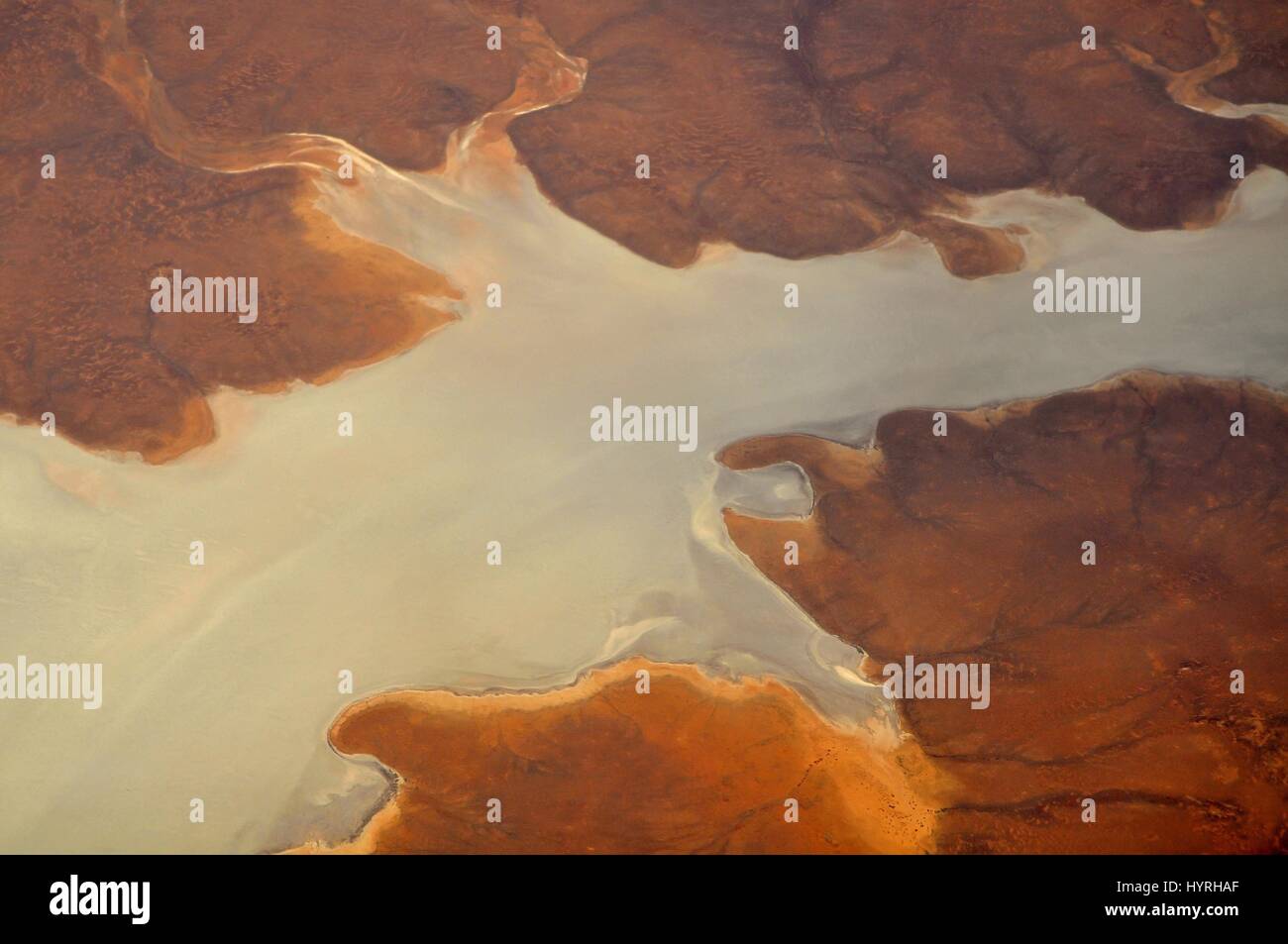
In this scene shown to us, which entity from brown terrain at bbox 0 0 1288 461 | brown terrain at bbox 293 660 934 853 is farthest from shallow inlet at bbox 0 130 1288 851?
brown terrain at bbox 0 0 1288 461

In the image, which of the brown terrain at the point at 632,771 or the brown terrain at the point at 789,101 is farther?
the brown terrain at the point at 789,101

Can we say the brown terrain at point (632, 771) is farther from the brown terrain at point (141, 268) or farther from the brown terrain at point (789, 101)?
the brown terrain at point (789, 101)

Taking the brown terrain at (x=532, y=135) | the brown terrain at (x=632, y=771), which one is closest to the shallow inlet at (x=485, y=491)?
the brown terrain at (x=632, y=771)

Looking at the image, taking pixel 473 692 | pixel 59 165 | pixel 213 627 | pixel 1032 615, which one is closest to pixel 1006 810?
pixel 1032 615

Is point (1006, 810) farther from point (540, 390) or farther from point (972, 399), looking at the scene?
point (540, 390)

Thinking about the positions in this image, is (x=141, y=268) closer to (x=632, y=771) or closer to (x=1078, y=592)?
(x=632, y=771)

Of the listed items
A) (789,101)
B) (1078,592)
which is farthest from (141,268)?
(1078,592)
